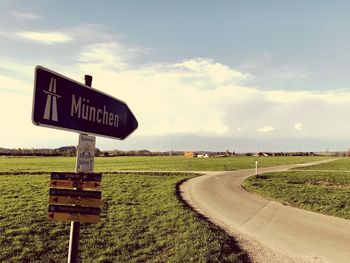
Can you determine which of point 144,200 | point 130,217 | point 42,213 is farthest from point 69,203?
point 144,200

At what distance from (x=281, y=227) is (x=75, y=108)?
30.4 feet

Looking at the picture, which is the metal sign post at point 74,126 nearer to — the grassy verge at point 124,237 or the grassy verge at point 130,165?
the grassy verge at point 124,237

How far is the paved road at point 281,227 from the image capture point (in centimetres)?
821

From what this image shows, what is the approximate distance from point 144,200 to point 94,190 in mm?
12413

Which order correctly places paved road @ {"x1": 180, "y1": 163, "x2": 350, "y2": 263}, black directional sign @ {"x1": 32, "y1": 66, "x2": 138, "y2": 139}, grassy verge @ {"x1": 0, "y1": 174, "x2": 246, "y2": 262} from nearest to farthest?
black directional sign @ {"x1": 32, "y1": 66, "x2": 138, "y2": 139}
grassy verge @ {"x1": 0, "y1": 174, "x2": 246, "y2": 262}
paved road @ {"x1": 180, "y1": 163, "x2": 350, "y2": 263}

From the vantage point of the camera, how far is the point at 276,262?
24.9ft

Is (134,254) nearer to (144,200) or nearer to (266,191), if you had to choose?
(144,200)

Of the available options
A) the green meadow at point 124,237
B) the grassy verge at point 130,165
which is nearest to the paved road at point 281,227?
the green meadow at point 124,237

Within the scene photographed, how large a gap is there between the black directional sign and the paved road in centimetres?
539

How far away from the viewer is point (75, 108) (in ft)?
11.4

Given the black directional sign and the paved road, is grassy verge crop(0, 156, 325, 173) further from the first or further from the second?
the black directional sign

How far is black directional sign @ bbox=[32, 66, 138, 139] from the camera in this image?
10.1 feet

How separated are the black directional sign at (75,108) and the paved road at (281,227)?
539 cm

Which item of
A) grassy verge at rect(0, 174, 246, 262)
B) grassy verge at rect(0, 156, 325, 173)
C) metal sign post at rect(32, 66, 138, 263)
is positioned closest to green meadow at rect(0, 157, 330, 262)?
grassy verge at rect(0, 174, 246, 262)
